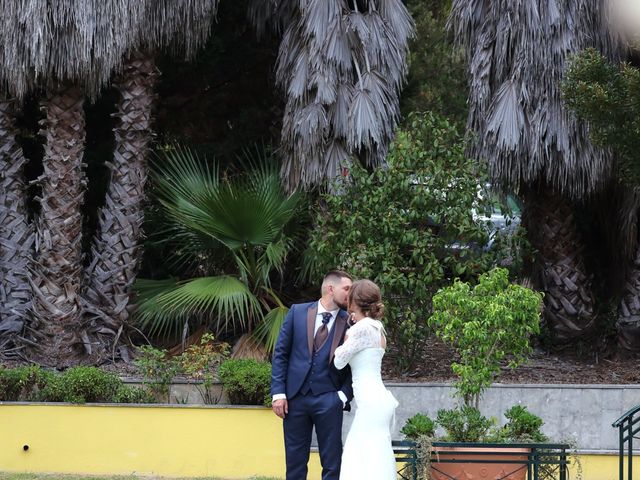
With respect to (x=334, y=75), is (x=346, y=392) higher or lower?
lower

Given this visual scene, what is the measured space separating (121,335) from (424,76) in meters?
12.4

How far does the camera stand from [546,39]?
11977 mm

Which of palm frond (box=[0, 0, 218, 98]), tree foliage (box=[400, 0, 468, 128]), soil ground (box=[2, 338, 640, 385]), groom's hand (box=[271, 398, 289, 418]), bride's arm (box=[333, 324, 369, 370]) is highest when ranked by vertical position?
tree foliage (box=[400, 0, 468, 128])

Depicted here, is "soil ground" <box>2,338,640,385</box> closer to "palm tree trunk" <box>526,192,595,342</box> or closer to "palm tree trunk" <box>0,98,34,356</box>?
"palm tree trunk" <box>526,192,595,342</box>

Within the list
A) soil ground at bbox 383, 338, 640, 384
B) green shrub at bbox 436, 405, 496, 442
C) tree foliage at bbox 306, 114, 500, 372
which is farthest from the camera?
soil ground at bbox 383, 338, 640, 384

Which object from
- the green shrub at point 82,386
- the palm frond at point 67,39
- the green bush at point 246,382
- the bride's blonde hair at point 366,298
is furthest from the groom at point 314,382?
the palm frond at point 67,39

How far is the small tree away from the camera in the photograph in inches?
363

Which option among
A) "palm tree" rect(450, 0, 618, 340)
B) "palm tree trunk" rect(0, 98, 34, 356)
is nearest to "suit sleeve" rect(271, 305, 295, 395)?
"palm tree" rect(450, 0, 618, 340)

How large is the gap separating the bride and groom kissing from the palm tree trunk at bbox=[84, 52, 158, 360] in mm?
4847

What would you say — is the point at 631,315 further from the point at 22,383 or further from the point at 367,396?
the point at 22,383

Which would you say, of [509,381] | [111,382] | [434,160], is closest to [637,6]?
[434,160]

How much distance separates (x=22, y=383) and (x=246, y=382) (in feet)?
7.39

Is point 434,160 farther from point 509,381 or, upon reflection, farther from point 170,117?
point 170,117

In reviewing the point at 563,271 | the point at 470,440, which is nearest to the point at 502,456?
the point at 470,440
